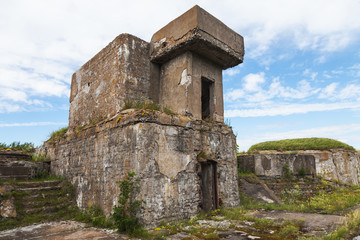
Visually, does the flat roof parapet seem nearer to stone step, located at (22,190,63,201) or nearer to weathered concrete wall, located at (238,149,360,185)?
weathered concrete wall, located at (238,149,360,185)

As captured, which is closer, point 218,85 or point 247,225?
point 247,225

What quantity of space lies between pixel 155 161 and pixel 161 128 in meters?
0.76

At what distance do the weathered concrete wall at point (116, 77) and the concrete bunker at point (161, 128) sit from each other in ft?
0.09

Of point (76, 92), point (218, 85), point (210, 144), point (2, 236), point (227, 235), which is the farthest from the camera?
point (76, 92)

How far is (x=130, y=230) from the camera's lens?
470cm

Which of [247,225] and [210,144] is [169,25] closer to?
[210,144]

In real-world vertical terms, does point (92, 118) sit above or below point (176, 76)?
below

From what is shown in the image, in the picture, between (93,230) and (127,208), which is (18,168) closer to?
(93,230)

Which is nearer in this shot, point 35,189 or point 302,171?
point 35,189

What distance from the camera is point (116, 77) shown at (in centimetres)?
684

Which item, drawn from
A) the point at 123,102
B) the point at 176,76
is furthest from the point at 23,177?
the point at 176,76

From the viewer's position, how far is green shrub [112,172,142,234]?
15.6 feet

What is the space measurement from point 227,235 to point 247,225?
900 mm

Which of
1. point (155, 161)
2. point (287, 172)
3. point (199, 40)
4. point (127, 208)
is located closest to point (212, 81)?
point (199, 40)
